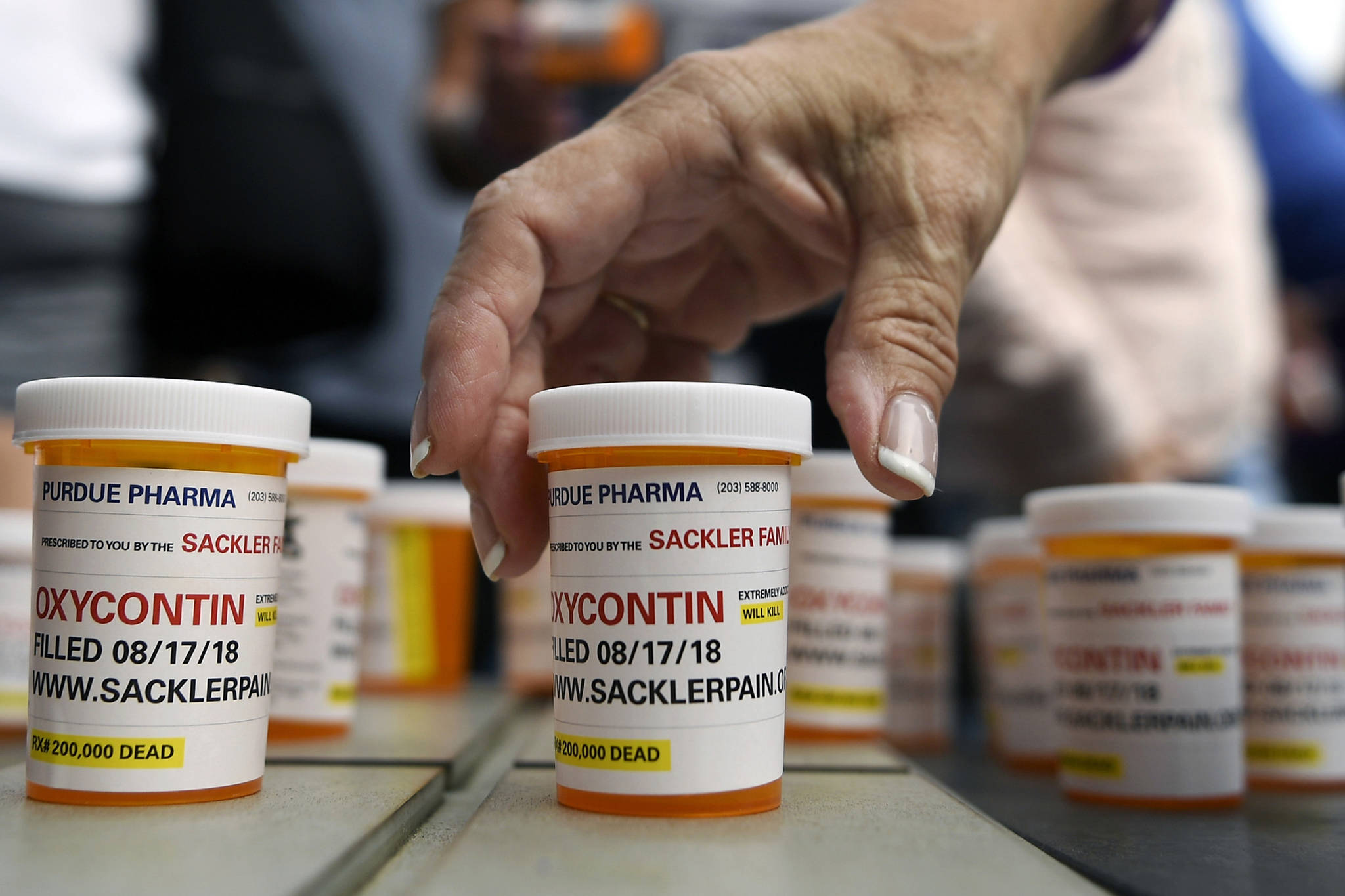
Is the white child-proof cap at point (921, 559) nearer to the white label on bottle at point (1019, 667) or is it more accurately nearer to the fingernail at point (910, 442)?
the white label on bottle at point (1019, 667)

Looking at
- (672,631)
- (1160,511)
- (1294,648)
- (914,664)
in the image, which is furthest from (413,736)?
(1294,648)

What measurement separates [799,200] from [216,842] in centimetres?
59

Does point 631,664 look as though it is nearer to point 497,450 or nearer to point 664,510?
point 664,510

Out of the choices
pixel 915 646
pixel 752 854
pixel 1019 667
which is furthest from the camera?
pixel 915 646

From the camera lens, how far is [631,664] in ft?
2.06

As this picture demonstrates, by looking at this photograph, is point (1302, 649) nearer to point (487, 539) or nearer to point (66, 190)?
point (487, 539)

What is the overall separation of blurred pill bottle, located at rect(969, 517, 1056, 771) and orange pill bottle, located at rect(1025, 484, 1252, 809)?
0.74 feet

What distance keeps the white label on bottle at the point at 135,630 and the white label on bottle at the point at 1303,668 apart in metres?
0.82

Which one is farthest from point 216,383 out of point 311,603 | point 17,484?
point 17,484

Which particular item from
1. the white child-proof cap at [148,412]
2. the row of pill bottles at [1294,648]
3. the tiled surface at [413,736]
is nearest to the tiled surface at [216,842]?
the tiled surface at [413,736]

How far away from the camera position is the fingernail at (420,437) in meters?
0.75

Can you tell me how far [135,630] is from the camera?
2.06 ft

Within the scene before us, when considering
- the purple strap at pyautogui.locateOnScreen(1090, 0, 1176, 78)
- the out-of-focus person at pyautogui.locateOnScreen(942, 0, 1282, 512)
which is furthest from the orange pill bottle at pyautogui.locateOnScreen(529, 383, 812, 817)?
the out-of-focus person at pyautogui.locateOnScreen(942, 0, 1282, 512)

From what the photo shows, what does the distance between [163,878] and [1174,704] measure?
689mm
